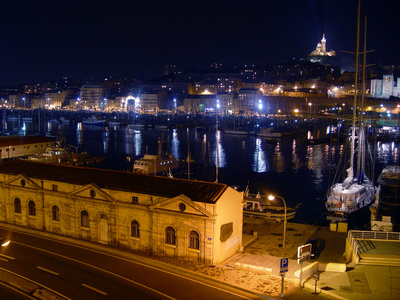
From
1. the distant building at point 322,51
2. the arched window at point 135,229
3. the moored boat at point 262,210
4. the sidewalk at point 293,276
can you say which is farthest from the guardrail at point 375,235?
the distant building at point 322,51

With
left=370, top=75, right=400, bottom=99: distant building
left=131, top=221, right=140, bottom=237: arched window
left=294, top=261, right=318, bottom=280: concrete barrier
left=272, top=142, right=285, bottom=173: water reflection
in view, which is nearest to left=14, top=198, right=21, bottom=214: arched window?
left=131, top=221, right=140, bottom=237: arched window

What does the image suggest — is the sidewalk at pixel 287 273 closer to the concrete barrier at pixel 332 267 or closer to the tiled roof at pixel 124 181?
the concrete barrier at pixel 332 267

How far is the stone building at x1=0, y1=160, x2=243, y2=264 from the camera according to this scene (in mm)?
14266

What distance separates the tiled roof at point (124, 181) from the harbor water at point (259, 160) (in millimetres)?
12990

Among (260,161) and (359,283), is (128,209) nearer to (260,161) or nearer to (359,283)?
(359,283)

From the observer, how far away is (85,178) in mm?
17297

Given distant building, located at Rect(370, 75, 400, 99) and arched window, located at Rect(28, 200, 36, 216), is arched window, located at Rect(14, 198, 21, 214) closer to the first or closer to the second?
arched window, located at Rect(28, 200, 36, 216)

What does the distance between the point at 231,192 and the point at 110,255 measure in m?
4.91

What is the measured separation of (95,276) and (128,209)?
10.7ft

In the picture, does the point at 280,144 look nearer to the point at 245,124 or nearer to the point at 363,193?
the point at 245,124

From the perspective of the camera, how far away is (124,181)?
54.1ft

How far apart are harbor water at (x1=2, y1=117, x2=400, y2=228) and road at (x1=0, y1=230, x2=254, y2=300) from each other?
50.4 ft

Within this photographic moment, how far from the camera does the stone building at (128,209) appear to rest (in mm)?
14266

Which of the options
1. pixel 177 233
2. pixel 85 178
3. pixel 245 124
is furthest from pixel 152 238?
pixel 245 124
